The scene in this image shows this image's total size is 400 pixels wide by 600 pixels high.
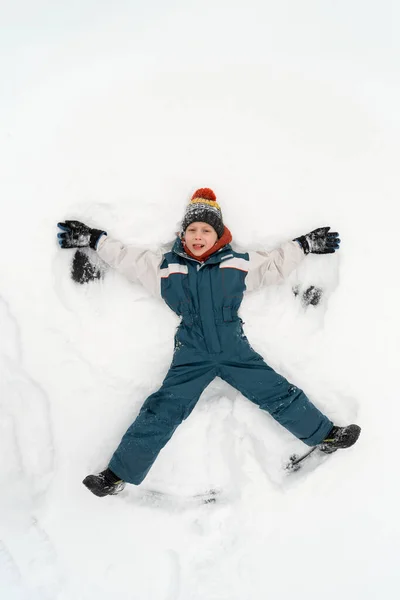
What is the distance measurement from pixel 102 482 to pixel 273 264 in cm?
142

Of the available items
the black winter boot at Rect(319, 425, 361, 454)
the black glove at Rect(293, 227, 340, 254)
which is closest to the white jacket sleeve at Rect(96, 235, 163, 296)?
the black glove at Rect(293, 227, 340, 254)

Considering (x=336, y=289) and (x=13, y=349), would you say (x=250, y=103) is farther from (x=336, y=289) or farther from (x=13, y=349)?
(x=13, y=349)

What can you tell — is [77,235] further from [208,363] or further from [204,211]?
[208,363]

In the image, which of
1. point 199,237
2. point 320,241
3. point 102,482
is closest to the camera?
point 102,482

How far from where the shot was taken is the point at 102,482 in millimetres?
2160

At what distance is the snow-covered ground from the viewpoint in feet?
7.68

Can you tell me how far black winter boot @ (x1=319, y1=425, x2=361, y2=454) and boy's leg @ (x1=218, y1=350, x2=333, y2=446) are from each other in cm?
3

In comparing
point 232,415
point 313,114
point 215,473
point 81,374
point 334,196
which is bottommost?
point 215,473

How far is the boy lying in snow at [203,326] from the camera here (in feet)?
7.26

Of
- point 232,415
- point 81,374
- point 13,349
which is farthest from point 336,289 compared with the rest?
point 13,349

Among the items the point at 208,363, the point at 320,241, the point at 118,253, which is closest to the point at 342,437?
the point at 208,363

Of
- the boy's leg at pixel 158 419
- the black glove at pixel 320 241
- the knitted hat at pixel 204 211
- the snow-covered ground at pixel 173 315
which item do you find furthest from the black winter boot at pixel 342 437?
the knitted hat at pixel 204 211

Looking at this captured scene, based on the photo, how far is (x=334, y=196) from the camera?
8.20 feet

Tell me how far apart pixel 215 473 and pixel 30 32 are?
8.55 ft
